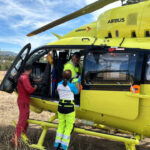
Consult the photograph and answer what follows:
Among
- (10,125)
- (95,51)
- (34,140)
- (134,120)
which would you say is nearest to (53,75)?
(95,51)

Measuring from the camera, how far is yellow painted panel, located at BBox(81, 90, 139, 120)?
376 cm

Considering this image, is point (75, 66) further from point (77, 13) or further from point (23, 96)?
point (77, 13)

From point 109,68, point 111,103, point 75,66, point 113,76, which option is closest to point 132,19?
point 109,68

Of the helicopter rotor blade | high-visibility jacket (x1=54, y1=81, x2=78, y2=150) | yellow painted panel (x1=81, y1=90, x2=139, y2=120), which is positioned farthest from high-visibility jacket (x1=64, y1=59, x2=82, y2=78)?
the helicopter rotor blade

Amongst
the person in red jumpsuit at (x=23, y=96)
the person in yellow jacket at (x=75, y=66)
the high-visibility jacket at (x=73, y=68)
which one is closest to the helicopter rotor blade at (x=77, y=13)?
the person in yellow jacket at (x=75, y=66)

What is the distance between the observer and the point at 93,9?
520cm

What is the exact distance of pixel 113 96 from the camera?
3924 mm

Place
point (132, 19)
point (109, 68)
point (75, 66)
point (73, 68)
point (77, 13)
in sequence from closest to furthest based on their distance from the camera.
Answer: point (109, 68), point (132, 19), point (73, 68), point (75, 66), point (77, 13)

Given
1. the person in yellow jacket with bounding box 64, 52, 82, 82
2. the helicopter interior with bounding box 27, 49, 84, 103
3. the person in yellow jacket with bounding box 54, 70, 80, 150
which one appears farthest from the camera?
the helicopter interior with bounding box 27, 49, 84, 103

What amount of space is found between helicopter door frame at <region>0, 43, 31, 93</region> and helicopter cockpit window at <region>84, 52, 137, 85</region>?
1901 millimetres

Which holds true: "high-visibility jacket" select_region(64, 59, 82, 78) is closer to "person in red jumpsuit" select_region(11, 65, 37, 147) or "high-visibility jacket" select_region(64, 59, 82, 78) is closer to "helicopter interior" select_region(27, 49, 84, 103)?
"helicopter interior" select_region(27, 49, 84, 103)

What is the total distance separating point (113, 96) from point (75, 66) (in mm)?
1291

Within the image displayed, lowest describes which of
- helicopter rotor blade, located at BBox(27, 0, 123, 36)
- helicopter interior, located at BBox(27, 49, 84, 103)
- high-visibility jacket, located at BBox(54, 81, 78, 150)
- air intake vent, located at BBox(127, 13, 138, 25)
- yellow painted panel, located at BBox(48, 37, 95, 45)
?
high-visibility jacket, located at BBox(54, 81, 78, 150)

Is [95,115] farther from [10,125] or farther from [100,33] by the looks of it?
[10,125]
